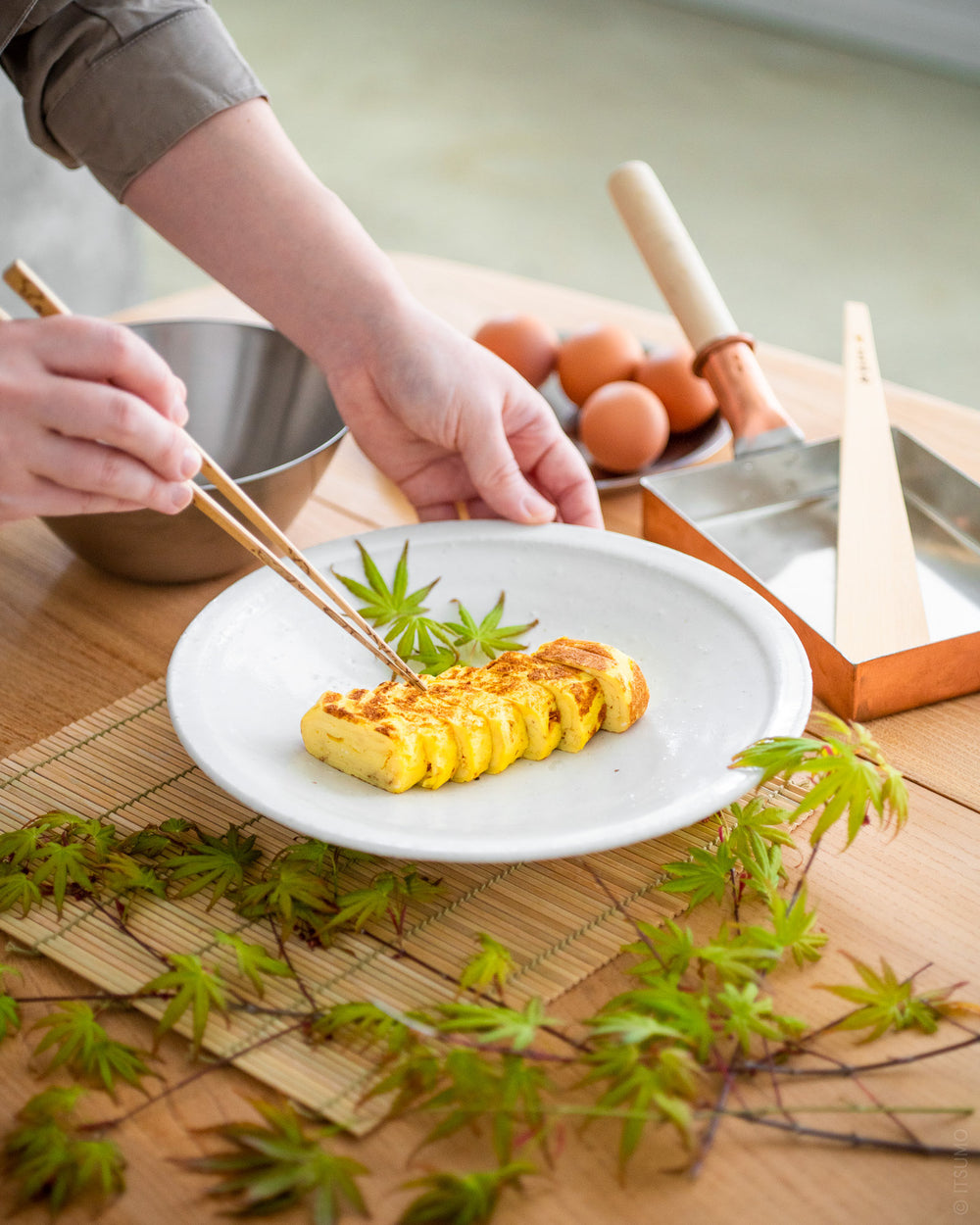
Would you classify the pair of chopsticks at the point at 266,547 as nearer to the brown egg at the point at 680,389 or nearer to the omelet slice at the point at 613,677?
the omelet slice at the point at 613,677

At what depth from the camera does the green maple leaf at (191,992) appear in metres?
0.81

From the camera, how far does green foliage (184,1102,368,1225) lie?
2.35 ft

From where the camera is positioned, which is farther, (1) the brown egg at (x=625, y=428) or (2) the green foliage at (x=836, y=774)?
(1) the brown egg at (x=625, y=428)

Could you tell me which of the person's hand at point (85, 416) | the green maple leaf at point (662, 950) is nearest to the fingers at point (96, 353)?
the person's hand at point (85, 416)

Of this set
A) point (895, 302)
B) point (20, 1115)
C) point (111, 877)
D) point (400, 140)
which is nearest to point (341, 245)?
point (111, 877)

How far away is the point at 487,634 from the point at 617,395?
489mm

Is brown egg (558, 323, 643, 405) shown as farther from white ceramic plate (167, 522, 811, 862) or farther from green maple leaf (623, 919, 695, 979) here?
A: green maple leaf (623, 919, 695, 979)

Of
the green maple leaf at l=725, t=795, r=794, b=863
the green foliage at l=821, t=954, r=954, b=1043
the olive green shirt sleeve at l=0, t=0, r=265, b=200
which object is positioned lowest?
the green foliage at l=821, t=954, r=954, b=1043

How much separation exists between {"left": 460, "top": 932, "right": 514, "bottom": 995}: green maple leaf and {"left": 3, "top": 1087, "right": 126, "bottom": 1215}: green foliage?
0.25 metres

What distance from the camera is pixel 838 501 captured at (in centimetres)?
138

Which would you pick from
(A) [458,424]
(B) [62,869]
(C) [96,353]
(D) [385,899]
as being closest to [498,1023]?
(D) [385,899]

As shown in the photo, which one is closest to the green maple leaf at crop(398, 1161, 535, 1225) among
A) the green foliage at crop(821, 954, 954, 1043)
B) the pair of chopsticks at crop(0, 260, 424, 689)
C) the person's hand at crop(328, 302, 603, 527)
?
the green foliage at crop(821, 954, 954, 1043)

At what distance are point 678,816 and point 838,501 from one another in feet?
2.06

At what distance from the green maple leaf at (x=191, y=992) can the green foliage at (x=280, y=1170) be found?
0.08 meters
